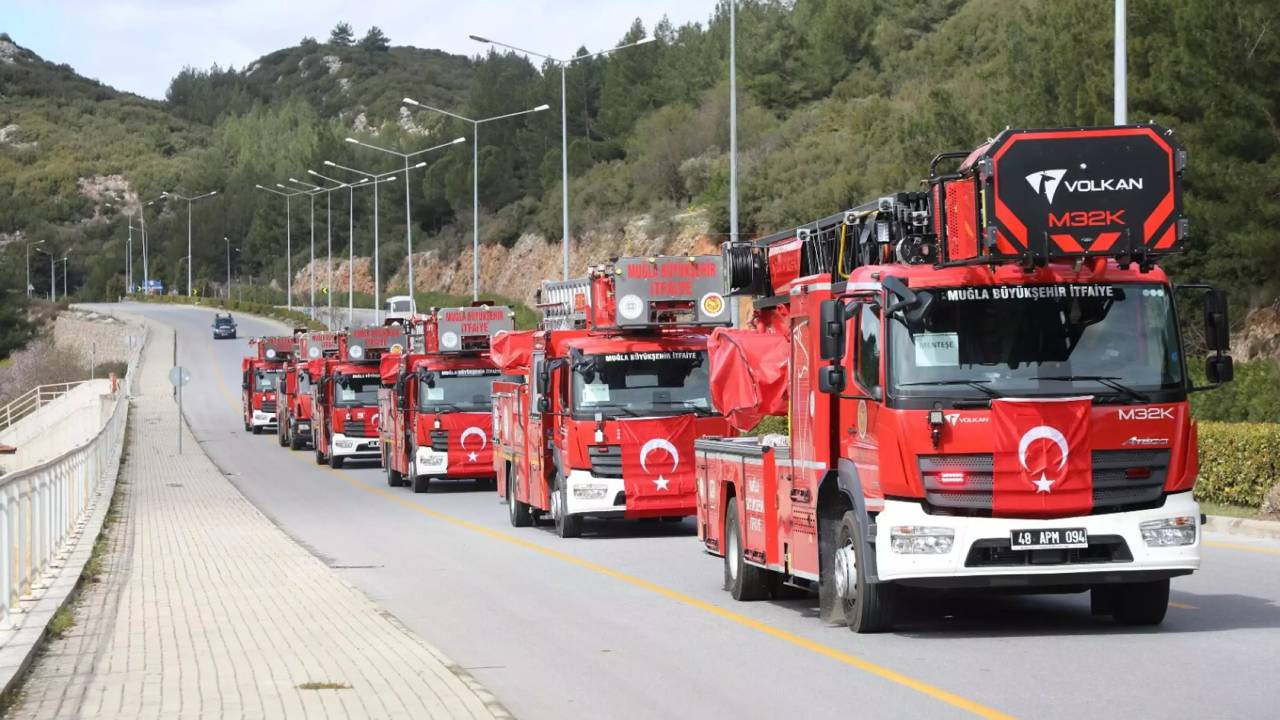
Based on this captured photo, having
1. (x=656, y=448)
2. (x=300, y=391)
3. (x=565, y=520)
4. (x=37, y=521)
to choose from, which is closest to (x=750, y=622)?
(x=37, y=521)

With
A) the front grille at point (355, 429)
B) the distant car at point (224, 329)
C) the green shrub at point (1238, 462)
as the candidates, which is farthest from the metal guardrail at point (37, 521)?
the distant car at point (224, 329)

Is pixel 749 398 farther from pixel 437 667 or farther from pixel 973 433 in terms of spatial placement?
pixel 437 667

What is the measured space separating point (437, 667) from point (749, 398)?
4425 mm

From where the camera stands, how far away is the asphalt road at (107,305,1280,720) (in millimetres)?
9898

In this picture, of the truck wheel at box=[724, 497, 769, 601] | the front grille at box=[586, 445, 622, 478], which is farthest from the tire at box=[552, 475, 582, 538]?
the truck wheel at box=[724, 497, 769, 601]

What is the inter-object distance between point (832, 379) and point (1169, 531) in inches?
98.5

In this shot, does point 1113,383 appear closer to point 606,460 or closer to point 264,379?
point 606,460

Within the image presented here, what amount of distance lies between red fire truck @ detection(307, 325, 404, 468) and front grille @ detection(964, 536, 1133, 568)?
33.8 m

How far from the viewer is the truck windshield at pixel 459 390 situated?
116 feet

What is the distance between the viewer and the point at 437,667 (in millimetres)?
11469

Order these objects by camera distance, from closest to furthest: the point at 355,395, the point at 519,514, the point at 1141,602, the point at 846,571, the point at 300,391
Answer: the point at 1141,602, the point at 846,571, the point at 519,514, the point at 355,395, the point at 300,391

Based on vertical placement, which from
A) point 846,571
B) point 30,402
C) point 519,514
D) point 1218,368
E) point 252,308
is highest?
point 252,308

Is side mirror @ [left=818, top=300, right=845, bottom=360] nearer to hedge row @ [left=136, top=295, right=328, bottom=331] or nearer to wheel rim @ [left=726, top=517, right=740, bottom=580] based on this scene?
wheel rim @ [left=726, top=517, right=740, bottom=580]

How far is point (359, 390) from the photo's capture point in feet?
151
